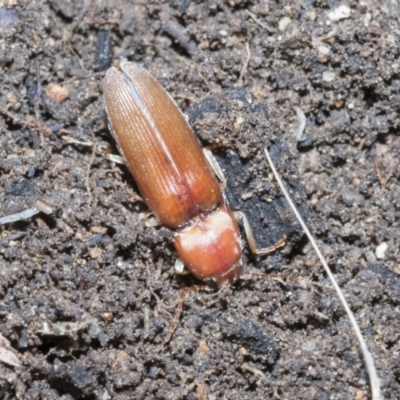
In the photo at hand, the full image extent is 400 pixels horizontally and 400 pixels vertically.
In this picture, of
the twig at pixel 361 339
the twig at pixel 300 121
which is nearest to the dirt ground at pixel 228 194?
the twig at pixel 300 121

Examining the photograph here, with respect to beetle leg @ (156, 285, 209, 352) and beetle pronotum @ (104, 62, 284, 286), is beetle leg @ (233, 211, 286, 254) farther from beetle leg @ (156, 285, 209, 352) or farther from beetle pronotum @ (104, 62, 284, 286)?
beetle leg @ (156, 285, 209, 352)

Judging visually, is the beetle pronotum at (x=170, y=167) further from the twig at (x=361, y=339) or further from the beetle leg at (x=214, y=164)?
the twig at (x=361, y=339)

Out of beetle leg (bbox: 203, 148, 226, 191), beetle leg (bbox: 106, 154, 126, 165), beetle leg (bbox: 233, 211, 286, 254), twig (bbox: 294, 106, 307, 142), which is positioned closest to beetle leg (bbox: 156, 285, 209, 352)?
beetle leg (bbox: 233, 211, 286, 254)

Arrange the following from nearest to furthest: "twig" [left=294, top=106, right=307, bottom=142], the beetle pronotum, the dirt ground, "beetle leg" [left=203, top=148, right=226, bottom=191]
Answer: the dirt ground
the beetle pronotum
"beetle leg" [left=203, top=148, right=226, bottom=191]
"twig" [left=294, top=106, right=307, bottom=142]

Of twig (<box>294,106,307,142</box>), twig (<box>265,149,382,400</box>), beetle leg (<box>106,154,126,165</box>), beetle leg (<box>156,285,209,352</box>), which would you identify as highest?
beetle leg (<box>106,154,126,165</box>)

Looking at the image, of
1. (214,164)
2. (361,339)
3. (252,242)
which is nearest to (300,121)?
(214,164)

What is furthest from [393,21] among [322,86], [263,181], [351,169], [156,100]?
[156,100]

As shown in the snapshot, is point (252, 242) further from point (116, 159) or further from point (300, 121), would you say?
point (116, 159)
